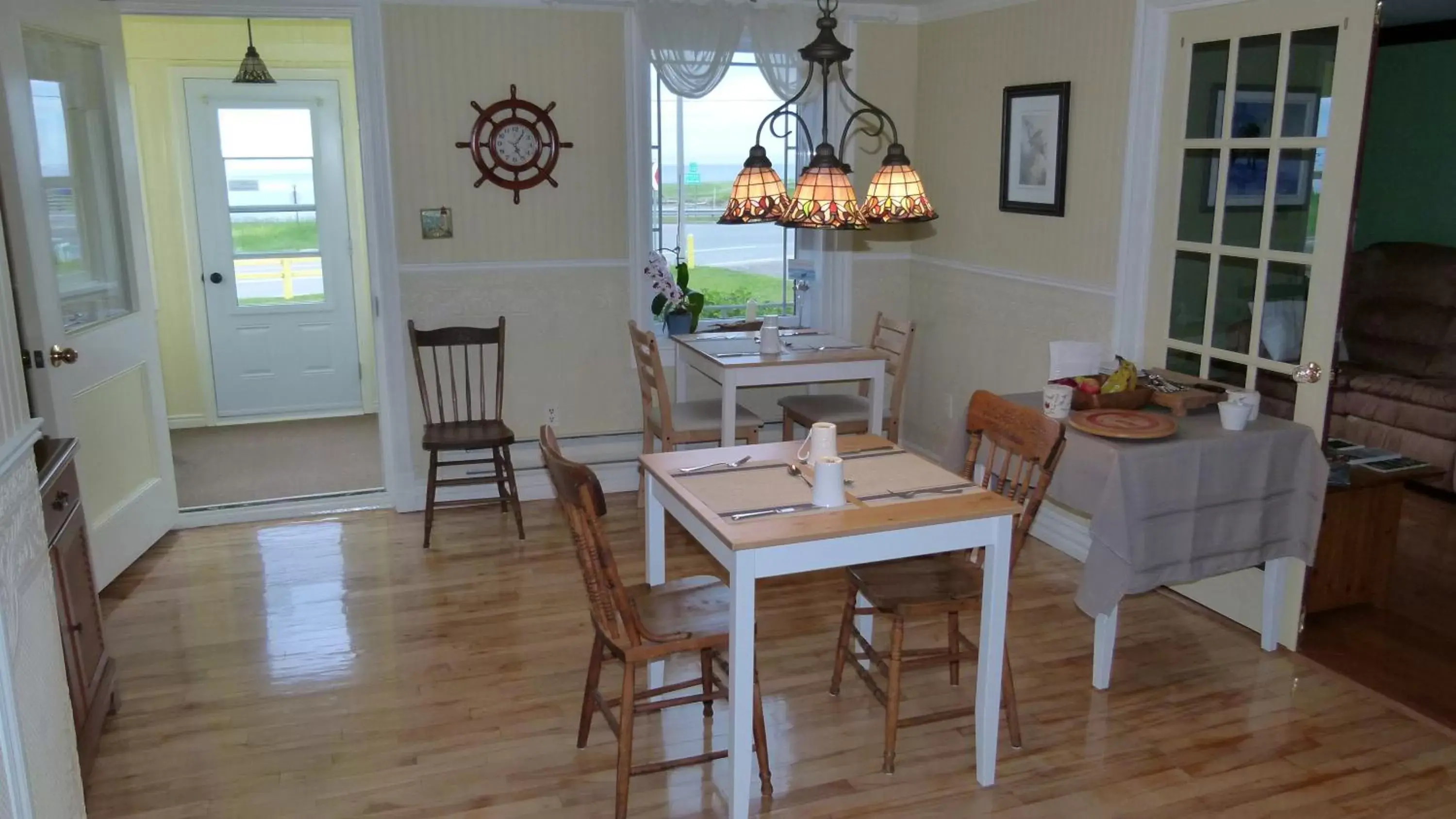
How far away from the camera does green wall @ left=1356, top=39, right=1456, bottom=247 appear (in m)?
5.82

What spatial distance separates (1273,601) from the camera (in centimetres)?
359

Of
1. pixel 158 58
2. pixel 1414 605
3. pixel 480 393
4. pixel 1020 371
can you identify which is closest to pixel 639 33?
pixel 480 393

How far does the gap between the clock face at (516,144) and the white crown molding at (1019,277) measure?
202 cm

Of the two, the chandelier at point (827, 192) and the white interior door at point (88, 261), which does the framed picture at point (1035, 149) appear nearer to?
the chandelier at point (827, 192)

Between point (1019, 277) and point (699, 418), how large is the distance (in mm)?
1537

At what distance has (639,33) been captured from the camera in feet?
16.4

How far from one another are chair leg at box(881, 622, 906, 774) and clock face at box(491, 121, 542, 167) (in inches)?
120

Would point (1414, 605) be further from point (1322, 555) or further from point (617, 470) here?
point (617, 470)

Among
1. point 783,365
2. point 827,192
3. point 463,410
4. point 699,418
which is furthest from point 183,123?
point 827,192

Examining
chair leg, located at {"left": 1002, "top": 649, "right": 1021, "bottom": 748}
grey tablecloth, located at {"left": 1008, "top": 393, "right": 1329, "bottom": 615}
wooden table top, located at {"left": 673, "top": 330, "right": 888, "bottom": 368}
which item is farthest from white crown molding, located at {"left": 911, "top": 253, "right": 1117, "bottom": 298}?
chair leg, located at {"left": 1002, "top": 649, "right": 1021, "bottom": 748}

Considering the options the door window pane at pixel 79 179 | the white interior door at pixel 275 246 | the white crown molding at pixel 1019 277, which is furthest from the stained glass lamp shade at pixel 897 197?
the white interior door at pixel 275 246

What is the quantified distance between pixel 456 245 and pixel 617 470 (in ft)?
4.40

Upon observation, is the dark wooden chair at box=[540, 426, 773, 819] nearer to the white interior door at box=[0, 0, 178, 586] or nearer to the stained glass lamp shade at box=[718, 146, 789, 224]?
the stained glass lamp shade at box=[718, 146, 789, 224]

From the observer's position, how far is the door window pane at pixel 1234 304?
3664mm
